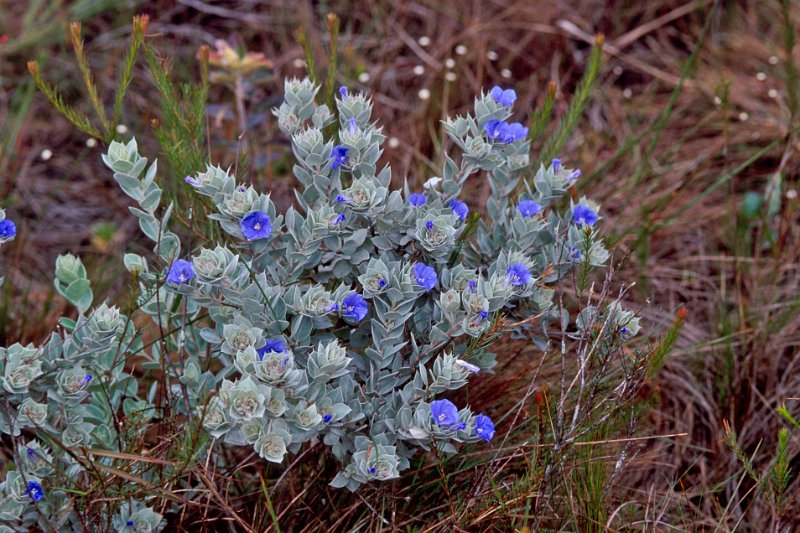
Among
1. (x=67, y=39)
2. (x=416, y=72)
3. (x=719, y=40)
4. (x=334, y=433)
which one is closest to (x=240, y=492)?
(x=334, y=433)

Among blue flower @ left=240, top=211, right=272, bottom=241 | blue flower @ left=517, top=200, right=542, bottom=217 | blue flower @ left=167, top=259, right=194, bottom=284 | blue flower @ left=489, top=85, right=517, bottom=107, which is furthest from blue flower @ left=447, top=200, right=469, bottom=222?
blue flower @ left=167, top=259, right=194, bottom=284

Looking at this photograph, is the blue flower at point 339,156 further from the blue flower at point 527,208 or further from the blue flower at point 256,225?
the blue flower at point 527,208

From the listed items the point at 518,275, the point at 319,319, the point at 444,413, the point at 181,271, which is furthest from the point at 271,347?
the point at 518,275

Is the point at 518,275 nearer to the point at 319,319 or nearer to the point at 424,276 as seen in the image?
the point at 424,276

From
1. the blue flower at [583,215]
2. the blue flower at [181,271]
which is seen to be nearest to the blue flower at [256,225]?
the blue flower at [181,271]

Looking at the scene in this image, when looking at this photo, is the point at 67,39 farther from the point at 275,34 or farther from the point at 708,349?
the point at 708,349

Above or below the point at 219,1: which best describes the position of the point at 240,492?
below
